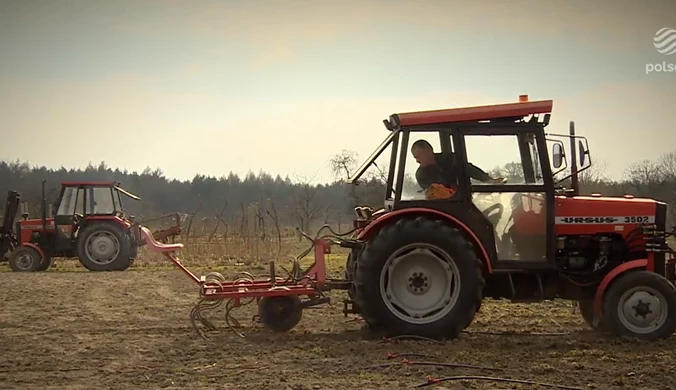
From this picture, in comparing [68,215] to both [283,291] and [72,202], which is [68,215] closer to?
[72,202]

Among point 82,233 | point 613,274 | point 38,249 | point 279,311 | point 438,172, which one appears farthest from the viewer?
point 38,249

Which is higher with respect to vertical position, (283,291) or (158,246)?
(158,246)

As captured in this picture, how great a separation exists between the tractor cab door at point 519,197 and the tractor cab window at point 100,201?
12136mm

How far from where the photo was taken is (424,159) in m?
7.49

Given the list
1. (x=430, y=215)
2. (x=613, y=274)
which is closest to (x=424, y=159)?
(x=430, y=215)

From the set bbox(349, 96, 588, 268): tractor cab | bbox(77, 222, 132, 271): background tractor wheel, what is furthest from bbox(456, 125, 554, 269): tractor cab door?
bbox(77, 222, 132, 271): background tractor wheel

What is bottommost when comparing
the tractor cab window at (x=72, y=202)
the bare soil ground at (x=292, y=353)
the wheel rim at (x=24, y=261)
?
the bare soil ground at (x=292, y=353)

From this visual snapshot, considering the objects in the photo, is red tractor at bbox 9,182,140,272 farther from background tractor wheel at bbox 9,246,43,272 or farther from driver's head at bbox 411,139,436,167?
driver's head at bbox 411,139,436,167

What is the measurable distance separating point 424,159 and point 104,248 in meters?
11.6

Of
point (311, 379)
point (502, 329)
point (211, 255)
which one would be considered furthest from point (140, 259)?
point (311, 379)

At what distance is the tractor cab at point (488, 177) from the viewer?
24.1ft

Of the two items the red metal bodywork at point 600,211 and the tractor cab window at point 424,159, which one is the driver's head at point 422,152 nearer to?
the tractor cab window at point 424,159

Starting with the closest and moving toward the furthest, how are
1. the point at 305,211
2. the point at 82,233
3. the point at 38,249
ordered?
the point at 82,233 → the point at 38,249 → the point at 305,211

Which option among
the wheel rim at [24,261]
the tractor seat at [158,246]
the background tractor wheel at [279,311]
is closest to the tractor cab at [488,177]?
the background tractor wheel at [279,311]
